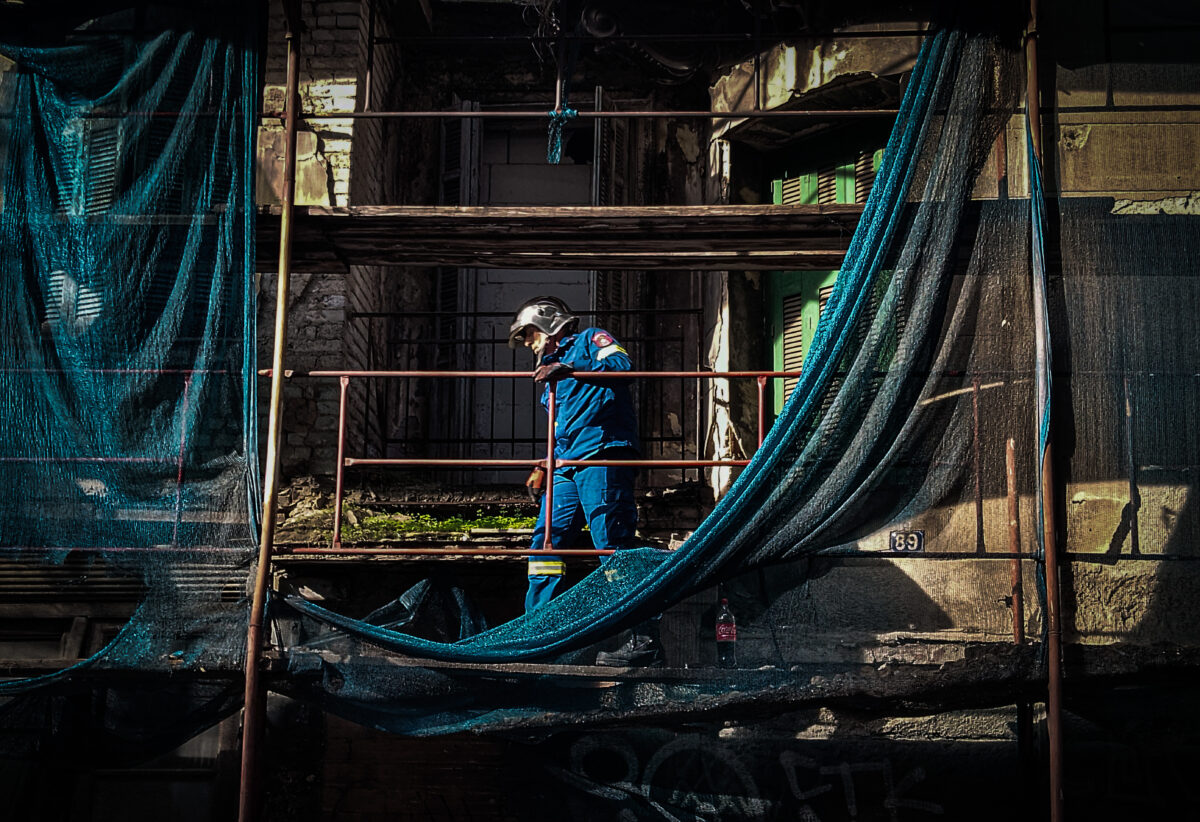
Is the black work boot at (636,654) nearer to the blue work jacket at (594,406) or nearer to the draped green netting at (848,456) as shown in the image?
the draped green netting at (848,456)

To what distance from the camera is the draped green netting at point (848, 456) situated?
6.06 metres

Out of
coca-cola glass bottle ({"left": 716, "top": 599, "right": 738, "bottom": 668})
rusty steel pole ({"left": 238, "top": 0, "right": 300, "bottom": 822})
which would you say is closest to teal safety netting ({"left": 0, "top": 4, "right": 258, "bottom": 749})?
rusty steel pole ({"left": 238, "top": 0, "right": 300, "bottom": 822})

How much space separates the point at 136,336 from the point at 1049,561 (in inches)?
172

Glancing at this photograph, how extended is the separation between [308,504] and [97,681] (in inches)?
104

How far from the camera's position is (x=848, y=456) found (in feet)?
20.2

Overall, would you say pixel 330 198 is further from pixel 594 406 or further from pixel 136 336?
pixel 594 406

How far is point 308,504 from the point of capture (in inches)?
342

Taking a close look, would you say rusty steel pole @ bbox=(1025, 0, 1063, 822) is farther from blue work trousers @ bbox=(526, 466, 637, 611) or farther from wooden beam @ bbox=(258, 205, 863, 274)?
blue work trousers @ bbox=(526, 466, 637, 611)

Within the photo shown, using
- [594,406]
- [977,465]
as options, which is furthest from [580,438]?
[977,465]

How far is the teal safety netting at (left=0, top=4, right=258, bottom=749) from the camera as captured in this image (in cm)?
625

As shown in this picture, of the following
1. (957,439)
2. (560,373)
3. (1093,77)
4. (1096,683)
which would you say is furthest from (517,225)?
(1096,683)

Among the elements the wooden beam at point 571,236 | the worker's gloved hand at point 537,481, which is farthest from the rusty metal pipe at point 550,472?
the wooden beam at point 571,236

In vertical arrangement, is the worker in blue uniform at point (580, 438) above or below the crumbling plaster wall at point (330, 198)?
below

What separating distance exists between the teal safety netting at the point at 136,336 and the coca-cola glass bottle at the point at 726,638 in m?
2.14
